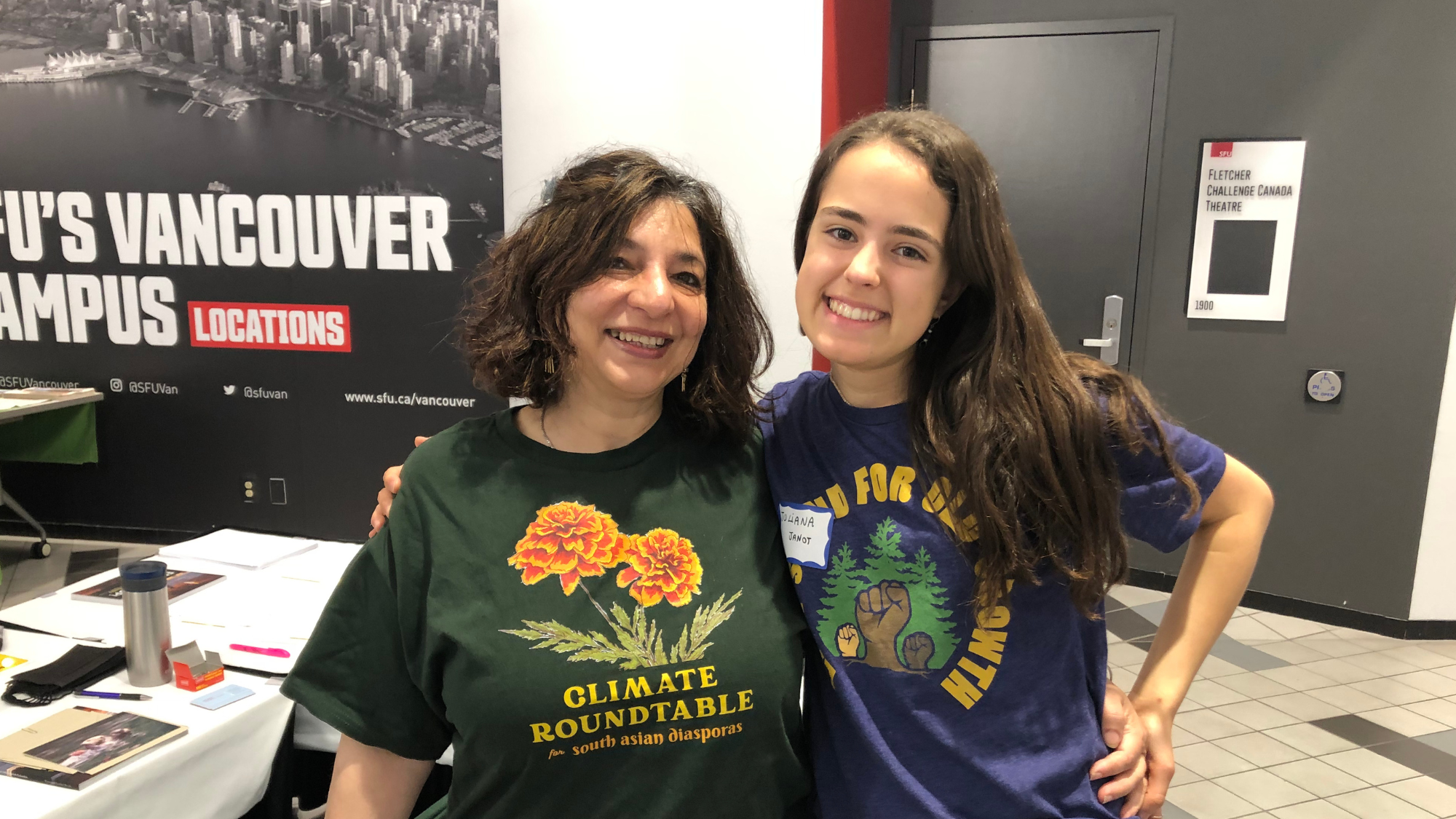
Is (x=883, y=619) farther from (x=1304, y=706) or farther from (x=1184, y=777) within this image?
(x=1304, y=706)

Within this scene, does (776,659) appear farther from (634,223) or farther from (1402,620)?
(1402,620)

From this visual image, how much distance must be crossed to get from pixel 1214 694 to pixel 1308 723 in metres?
0.30

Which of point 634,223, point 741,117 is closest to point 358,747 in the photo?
point 634,223

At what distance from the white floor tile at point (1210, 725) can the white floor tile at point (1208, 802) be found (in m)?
0.33

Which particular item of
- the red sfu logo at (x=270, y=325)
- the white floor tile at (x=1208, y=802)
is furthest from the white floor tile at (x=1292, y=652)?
the red sfu logo at (x=270, y=325)

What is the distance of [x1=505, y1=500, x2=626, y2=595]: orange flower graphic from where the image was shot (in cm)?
110

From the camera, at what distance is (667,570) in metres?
1.12

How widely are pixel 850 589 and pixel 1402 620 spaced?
153 inches

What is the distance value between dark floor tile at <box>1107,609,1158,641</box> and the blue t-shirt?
2.85 m

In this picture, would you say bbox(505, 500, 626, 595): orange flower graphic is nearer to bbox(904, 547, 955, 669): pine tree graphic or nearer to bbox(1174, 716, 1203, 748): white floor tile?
bbox(904, 547, 955, 669): pine tree graphic

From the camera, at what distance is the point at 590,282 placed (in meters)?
Result: 1.14

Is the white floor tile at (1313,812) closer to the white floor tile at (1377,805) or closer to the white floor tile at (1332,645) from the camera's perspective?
the white floor tile at (1377,805)

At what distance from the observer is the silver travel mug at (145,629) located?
150 centimetres

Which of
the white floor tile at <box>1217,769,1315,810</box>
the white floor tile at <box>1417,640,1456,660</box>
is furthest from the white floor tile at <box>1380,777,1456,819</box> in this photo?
the white floor tile at <box>1417,640,1456,660</box>
